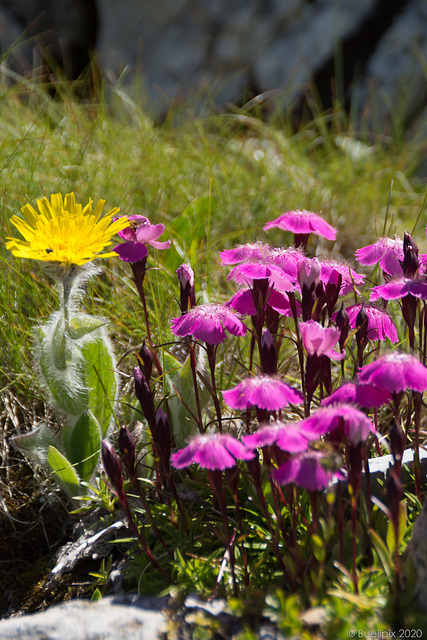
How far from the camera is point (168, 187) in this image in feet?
9.55

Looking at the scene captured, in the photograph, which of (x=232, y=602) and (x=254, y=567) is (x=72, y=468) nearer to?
(x=254, y=567)

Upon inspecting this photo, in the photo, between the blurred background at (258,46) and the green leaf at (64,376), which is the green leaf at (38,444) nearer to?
the green leaf at (64,376)

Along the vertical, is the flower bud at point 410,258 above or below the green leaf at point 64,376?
above

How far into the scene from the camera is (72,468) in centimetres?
154

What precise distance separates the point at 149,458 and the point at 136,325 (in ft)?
2.04

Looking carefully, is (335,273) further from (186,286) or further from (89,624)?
(89,624)

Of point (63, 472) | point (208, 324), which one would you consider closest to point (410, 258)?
point (208, 324)

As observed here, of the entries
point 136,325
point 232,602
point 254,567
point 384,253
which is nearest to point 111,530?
point 254,567

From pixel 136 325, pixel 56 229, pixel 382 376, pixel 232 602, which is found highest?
pixel 56 229

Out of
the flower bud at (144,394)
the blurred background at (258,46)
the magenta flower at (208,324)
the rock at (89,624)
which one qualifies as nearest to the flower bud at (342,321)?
the magenta flower at (208,324)

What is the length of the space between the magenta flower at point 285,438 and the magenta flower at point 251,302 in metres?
0.41

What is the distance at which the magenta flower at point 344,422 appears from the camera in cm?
92

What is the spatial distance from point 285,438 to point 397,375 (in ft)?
0.75

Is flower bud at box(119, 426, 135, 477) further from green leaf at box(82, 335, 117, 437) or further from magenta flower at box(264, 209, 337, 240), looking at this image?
magenta flower at box(264, 209, 337, 240)
